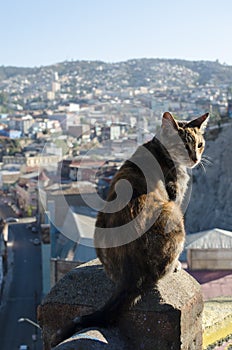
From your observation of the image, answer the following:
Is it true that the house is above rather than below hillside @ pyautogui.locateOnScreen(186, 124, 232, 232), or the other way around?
above

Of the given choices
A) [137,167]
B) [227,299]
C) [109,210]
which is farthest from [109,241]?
[227,299]

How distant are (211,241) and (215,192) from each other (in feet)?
46.8

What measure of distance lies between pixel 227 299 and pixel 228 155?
22.3 metres

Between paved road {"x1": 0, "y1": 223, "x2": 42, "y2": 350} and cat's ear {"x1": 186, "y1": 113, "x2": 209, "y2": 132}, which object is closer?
cat's ear {"x1": 186, "y1": 113, "x2": 209, "y2": 132}

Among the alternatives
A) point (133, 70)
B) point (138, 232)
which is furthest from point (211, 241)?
point (133, 70)

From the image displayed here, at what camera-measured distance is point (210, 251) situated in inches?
396

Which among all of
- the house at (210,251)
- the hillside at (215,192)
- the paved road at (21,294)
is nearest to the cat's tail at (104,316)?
the house at (210,251)

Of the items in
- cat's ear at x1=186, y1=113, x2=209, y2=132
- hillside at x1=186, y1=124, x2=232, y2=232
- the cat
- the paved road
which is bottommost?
the paved road

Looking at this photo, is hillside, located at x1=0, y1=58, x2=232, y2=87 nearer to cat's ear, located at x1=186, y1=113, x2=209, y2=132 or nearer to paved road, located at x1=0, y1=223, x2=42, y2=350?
paved road, located at x1=0, y1=223, x2=42, y2=350

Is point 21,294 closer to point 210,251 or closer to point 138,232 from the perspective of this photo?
point 210,251

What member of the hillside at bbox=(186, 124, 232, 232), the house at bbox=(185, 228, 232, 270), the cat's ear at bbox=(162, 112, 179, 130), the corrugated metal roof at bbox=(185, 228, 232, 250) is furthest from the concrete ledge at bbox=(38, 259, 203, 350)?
the hillside at bbox=(186, 124, 232, 232)

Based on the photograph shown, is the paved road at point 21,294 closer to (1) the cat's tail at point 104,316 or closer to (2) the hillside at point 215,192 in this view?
(2) the hillside at point 215,192

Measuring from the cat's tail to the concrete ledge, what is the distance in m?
0.03

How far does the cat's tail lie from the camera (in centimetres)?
201
